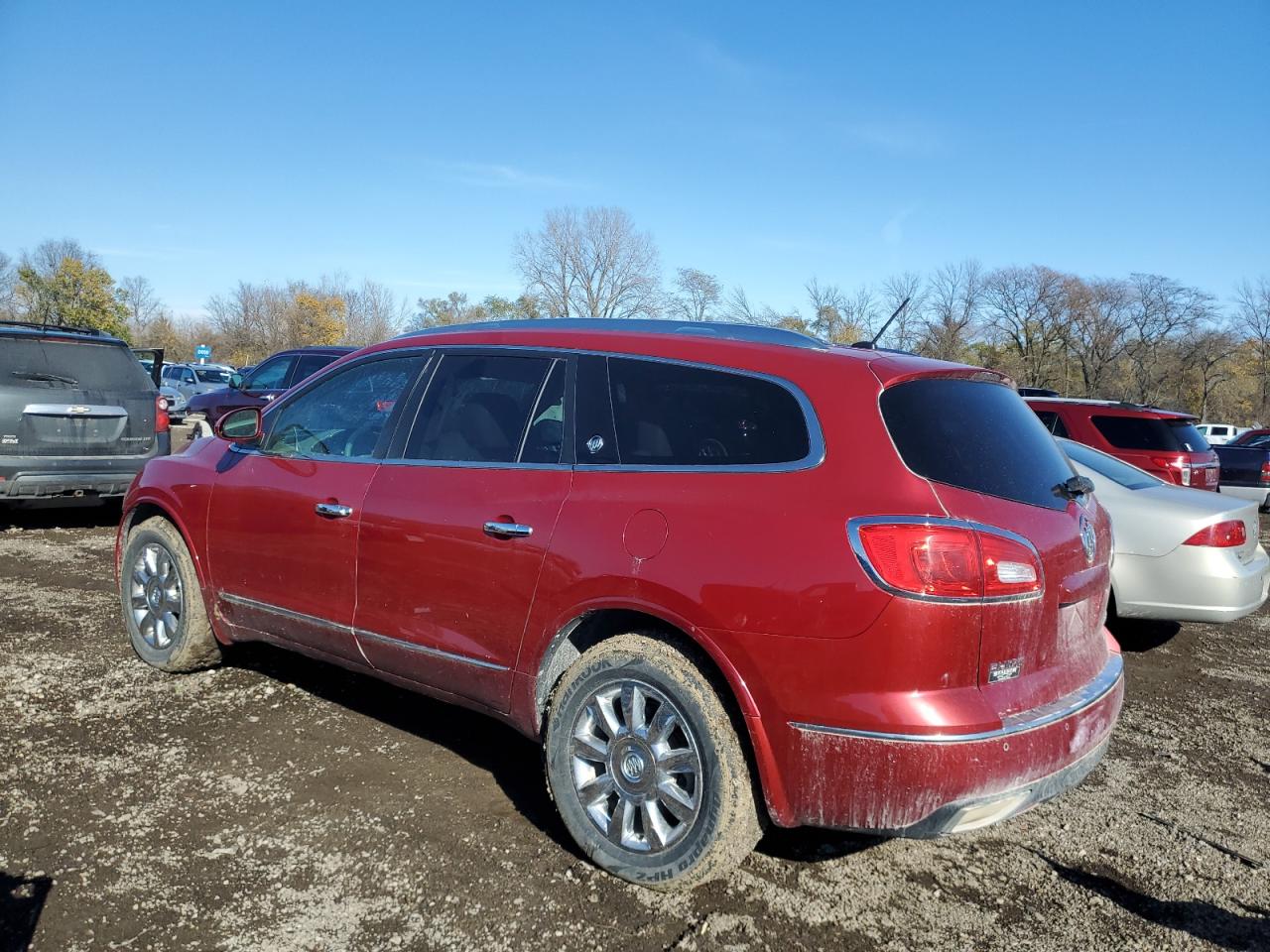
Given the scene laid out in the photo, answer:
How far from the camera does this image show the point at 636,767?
3.04 m

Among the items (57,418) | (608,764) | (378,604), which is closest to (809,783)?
(608,764)

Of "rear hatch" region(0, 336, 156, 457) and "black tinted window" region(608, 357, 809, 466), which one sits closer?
"black tinted window" region(608, 357, 809, 466)

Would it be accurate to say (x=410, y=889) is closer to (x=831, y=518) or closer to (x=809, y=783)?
(x=809, y=783)

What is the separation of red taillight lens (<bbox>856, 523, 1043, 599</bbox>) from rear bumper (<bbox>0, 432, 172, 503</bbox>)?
709cm

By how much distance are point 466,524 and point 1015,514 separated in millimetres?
1813

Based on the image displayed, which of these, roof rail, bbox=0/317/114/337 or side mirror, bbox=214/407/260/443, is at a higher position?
roof rail, bbox=0/317/114/337

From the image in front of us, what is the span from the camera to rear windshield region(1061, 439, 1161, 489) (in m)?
6.18

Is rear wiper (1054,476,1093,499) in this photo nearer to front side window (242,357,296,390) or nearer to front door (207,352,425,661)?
front door (207,352,425,661)

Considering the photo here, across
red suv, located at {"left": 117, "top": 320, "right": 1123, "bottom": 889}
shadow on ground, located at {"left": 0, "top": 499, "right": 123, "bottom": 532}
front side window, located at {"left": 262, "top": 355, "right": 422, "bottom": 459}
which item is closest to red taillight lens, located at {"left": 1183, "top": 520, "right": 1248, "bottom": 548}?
red suv, located at {"left": 117, "top": 320, "right": 1123, "bottom": 889}

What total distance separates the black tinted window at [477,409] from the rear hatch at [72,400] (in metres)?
6.11

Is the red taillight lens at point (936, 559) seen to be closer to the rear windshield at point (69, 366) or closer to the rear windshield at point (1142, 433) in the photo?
the rear windshield at point (1142, 433)

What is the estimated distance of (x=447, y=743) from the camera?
13.8 ft

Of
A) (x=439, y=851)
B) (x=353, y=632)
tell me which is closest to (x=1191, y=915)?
(x=439, y=851)

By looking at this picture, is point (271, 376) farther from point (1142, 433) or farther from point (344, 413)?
point (1142, 433)
